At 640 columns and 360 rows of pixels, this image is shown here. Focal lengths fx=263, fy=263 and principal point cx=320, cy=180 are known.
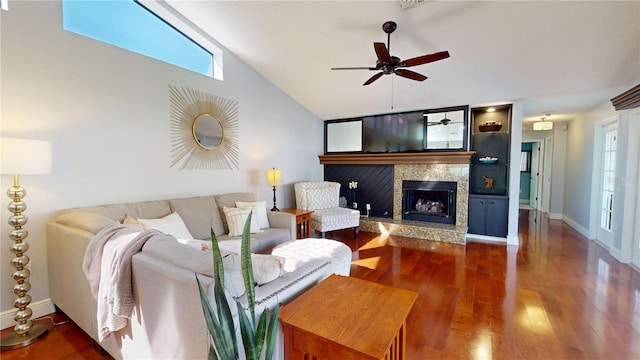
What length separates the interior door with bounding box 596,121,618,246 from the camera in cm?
408

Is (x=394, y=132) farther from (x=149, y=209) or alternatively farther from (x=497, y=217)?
(x=149, y=209)

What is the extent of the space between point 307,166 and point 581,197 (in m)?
5.36

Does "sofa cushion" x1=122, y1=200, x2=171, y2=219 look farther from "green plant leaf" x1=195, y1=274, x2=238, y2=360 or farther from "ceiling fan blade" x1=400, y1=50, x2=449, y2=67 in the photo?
"ceiling fan blade" x1=400, y1=50, x2=449, y2=67

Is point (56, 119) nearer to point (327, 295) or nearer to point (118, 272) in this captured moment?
point (118, 272)

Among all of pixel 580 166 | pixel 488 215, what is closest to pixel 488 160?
pixel 488 215

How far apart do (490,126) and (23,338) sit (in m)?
6.09

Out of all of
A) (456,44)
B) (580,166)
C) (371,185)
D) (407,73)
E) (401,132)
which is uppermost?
(456,44)

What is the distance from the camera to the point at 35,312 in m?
2.22

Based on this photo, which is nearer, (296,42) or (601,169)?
(296,42)

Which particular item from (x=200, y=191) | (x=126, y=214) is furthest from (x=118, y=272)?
(x=200, y=191)

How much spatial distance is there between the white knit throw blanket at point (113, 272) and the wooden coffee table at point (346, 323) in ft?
2.92

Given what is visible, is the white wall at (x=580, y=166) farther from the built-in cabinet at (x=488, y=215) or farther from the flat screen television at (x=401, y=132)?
the flat screen television at (x=401, y=132)

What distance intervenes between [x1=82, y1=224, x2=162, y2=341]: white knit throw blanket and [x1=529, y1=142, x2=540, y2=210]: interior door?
9.32 metres

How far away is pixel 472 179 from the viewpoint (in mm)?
4809
